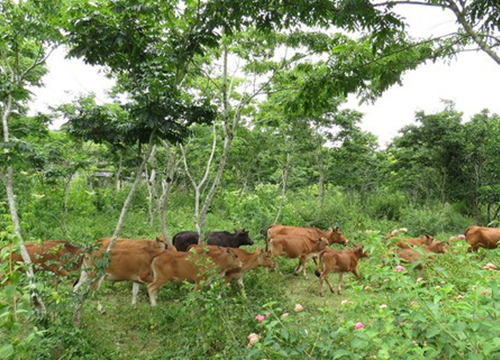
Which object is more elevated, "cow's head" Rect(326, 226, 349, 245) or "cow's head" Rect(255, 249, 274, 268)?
"cow's head" Rect(255, 249, 274, 268)

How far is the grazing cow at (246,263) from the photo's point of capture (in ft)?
19.6

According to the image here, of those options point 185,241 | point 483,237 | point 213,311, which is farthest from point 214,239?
point 483,237

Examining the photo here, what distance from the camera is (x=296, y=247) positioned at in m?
7.53

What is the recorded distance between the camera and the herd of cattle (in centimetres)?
464

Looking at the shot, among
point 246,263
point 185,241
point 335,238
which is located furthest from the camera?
point 335,238

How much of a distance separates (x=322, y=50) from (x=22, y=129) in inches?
225

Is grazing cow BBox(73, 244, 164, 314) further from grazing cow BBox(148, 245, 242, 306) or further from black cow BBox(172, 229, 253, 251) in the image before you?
black cow BBox(172, 229, 253, 251)

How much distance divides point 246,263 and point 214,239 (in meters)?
2.06

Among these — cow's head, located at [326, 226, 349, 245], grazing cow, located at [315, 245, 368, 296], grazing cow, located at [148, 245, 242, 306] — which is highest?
grazing cow, located at [148, 245, 242, 306]

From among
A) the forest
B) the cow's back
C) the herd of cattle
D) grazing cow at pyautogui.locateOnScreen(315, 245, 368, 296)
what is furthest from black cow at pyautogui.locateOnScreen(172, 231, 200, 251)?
the cow's back

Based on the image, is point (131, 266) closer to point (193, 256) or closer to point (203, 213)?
point (193, 256)

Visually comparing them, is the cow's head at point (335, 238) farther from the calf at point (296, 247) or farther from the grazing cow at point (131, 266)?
the grazing cow at point (131, 266)

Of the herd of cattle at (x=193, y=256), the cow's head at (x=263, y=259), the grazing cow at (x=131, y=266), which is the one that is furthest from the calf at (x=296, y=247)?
the grazing cow at (x=131, y=266)

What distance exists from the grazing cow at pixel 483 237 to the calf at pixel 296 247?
3.90 meters
